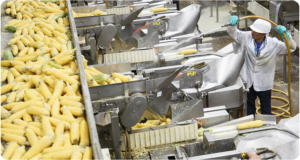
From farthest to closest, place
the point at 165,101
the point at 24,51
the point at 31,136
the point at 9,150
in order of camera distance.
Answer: the point at 24,51 → the point at 165,101 → the point at 31,136 → the point at 9,150

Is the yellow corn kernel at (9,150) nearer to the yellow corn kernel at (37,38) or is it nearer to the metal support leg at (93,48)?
the yellow corn kernel at (37,38)

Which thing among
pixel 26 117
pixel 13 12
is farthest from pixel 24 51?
pixel 13 12

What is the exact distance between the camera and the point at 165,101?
3.05 meters

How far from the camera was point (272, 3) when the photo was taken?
6.02 metres

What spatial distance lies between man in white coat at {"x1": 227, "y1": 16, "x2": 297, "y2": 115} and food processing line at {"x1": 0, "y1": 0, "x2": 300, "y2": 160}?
0.58ft

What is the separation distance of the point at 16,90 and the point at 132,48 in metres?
2.56

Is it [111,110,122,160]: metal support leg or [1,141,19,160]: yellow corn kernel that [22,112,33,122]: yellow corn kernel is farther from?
[111,110,122,160]: metal support leg

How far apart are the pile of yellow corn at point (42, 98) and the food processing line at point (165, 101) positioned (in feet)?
0.47

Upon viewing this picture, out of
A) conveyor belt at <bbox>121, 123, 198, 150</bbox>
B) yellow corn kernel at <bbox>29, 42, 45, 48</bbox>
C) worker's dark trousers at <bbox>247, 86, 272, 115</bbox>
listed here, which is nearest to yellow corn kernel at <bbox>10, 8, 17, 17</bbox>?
yellow corn kernel at <bbox>29, 42, 45, 48</bbox>

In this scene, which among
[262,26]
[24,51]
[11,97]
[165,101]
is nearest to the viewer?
[11,97]

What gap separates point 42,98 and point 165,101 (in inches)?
46.7

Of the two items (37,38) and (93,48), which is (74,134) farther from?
(93,48)

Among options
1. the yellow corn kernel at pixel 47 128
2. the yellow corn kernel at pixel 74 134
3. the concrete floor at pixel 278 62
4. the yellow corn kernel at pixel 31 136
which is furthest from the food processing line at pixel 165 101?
the concrete floor at pixel 278 62

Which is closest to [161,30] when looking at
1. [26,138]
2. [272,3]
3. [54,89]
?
[272,3]
